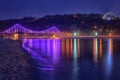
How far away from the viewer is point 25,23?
145 meters

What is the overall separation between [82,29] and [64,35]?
93.5 ft

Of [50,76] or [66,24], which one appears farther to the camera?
[66,24]

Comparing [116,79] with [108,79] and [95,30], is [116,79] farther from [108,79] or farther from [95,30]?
[95,30]

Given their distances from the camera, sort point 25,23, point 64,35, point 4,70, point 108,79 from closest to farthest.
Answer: point 4,70, point 108,79, point 64,35, point 25,23

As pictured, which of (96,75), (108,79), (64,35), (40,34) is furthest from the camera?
(64,35)

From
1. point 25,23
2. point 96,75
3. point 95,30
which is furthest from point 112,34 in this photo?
point 96,75

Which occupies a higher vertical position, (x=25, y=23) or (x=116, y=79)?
(x=25, y=23)

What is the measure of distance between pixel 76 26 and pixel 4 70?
146m

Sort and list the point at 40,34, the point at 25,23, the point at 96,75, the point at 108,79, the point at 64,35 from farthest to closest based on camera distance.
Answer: the point at 25,23
the point at 64,35
the point at 40,34
the point at 96,75
the point at 108,79

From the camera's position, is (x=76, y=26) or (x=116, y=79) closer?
(x=116, y=79)

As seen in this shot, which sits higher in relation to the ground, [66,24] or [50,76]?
[66,24]

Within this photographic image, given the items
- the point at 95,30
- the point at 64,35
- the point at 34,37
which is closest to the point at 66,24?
the point at 95,30

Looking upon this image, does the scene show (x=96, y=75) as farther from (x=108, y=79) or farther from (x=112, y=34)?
(x=112, y=34)

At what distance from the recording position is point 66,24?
538ft
